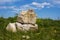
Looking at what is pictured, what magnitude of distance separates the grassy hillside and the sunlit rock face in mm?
315

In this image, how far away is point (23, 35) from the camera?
1178cm

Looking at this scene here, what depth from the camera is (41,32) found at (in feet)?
41.1

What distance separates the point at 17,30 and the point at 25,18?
0.81 meters

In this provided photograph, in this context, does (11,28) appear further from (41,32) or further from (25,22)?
(41,32)

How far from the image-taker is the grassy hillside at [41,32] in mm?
11492

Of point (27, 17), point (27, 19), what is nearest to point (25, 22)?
point (27, 19)

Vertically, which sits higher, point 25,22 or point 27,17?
point 27,17

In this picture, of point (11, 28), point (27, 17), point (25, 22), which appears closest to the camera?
point (11, 28)

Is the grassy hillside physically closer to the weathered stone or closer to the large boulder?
the large boulder

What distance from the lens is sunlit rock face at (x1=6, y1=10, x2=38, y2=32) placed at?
12430mm

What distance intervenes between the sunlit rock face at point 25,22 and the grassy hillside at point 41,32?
315 mm

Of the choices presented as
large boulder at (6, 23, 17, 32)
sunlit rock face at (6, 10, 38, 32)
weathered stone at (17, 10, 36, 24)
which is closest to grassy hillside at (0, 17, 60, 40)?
large boulder at (6, 23, 17, 32)

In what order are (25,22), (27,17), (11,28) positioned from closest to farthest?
(11,28) → (25,22) → (27,17)

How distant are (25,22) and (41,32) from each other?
94cm
